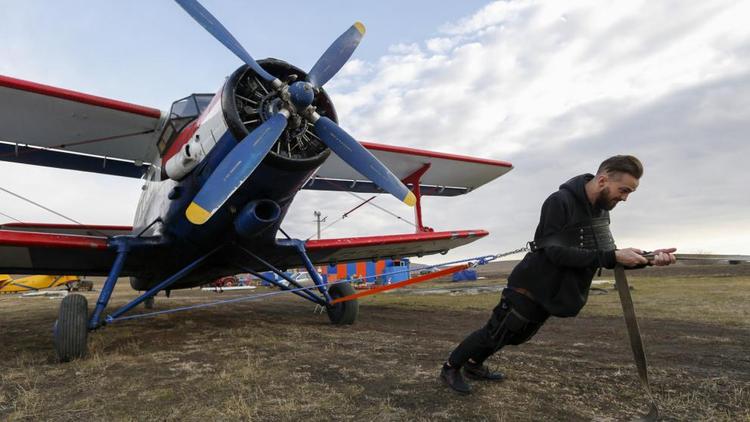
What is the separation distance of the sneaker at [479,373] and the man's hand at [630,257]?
125cm

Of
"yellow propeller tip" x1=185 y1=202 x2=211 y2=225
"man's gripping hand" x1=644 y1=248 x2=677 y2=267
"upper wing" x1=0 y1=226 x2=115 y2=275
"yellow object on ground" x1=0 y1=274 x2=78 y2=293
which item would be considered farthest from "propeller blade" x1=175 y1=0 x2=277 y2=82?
"yellow object on ground" x1=0 y1=274 x2=78 y2=293

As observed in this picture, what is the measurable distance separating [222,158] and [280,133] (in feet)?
2.86

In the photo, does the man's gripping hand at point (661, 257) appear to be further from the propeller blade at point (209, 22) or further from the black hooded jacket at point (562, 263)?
the propeller blade at point (209, 22)

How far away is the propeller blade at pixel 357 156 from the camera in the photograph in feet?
15.0

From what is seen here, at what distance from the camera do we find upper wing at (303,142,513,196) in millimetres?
9562

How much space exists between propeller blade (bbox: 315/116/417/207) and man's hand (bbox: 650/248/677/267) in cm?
283

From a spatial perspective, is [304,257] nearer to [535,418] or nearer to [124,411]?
[124,411]

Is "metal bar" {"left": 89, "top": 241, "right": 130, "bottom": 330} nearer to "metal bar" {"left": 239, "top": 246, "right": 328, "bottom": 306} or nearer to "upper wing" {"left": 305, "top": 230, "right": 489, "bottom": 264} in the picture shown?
"metal bar" {"left": 239, "top": 246, "right": 328, "bottom": 306}

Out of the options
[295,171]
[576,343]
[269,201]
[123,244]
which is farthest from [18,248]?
[576,343]

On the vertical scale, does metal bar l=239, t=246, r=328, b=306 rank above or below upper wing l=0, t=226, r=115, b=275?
below

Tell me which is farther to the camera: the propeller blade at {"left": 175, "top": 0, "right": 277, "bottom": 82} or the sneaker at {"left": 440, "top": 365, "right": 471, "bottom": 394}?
the propeller blade at {"left": 175, "top": 0, "right": 277, "bottom": 82}

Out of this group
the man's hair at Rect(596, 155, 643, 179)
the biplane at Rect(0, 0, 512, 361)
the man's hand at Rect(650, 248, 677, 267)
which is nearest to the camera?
the man's hand at Rect(650, 248, 677, 267)

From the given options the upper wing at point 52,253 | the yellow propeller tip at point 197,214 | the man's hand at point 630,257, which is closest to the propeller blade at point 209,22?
the yellow propeller tip at point 197,214

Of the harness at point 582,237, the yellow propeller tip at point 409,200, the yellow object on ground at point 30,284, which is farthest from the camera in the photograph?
the yellow object on ground at point 30,284
